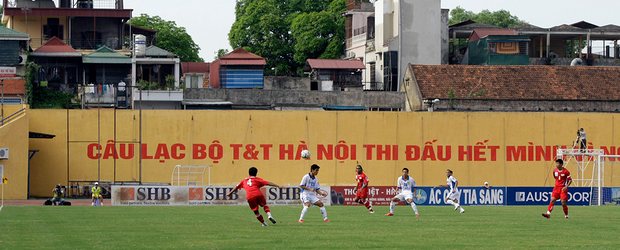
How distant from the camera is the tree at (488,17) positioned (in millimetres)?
143125

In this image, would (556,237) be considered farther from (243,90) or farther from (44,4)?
(44,4)

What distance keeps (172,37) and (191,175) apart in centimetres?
5419

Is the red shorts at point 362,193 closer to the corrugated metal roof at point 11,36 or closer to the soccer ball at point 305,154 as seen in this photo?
the soccer ball at point 305,154

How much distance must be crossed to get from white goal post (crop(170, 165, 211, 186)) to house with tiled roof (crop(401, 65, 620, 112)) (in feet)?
58.9

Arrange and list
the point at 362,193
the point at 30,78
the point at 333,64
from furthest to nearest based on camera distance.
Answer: the point at 333,64 < the point at 30,78 < the point at 362,193

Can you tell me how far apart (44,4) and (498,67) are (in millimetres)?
36292

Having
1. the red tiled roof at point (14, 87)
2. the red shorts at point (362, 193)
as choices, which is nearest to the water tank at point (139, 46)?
the red tiled roof at point (14, 87)

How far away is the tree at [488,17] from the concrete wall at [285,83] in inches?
2088

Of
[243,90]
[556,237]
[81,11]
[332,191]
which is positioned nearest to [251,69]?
[243,90]

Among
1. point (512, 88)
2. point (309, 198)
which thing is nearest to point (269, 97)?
point (512, 88)

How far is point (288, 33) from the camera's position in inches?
4579

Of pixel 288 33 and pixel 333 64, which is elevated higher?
pixel 288 33

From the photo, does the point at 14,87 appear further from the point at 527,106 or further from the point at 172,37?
the point at 172,37

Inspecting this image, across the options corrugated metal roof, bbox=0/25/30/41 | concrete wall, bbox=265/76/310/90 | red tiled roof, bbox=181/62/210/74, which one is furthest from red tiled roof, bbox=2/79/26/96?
red tiled roof, bbox=181/62/210/74
